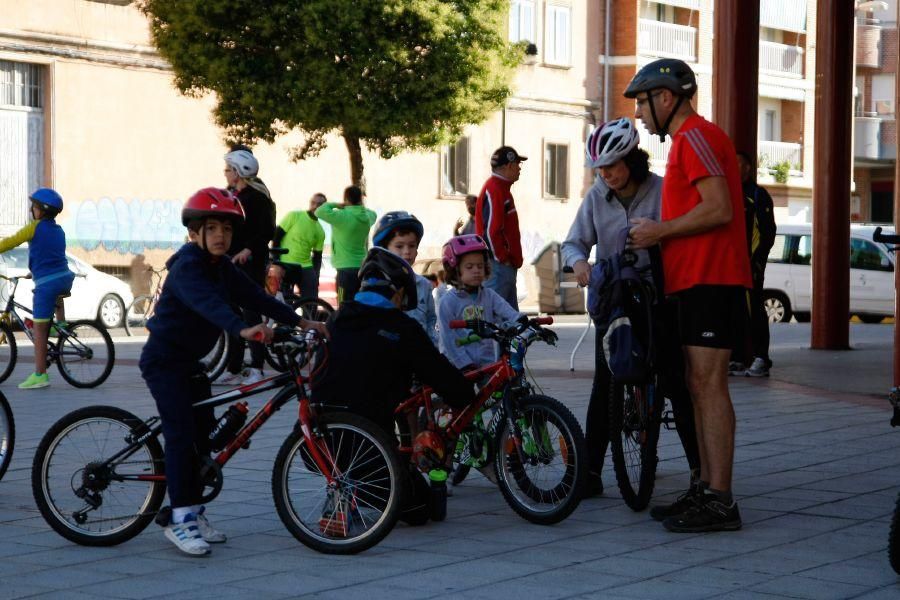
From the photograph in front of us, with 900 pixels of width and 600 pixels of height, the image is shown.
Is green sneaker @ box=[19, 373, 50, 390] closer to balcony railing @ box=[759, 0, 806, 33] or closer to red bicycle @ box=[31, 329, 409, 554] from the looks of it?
red bicycle @ box=[31, 329, 409, 554]

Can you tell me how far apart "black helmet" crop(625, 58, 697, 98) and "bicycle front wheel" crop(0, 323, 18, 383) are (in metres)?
8.78

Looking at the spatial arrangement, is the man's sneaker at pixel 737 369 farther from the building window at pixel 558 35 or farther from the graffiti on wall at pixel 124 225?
the building window at pixel 558 35

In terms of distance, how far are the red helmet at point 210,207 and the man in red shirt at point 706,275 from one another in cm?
177

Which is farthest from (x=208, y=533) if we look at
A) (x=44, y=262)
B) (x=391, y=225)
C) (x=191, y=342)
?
(x=44, y=262)

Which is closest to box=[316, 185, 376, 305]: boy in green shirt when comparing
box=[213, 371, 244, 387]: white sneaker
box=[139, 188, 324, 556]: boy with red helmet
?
box=[213, 371, 244, 387]: white sneaker

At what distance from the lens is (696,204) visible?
725cm

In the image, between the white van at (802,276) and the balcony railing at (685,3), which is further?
the balcony railing at (685,3)

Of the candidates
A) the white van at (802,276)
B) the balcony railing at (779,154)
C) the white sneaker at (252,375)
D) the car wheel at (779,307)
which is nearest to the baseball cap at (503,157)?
the white sneaker at (252,375)

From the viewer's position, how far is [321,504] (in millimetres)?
6812

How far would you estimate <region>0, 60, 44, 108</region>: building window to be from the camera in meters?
30.1

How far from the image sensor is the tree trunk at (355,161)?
1149 inches

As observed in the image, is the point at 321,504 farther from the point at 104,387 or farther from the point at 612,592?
the point at 104,387

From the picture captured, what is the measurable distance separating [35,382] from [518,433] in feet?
25.9

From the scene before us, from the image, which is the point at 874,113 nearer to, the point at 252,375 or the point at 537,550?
the point at 252,375
